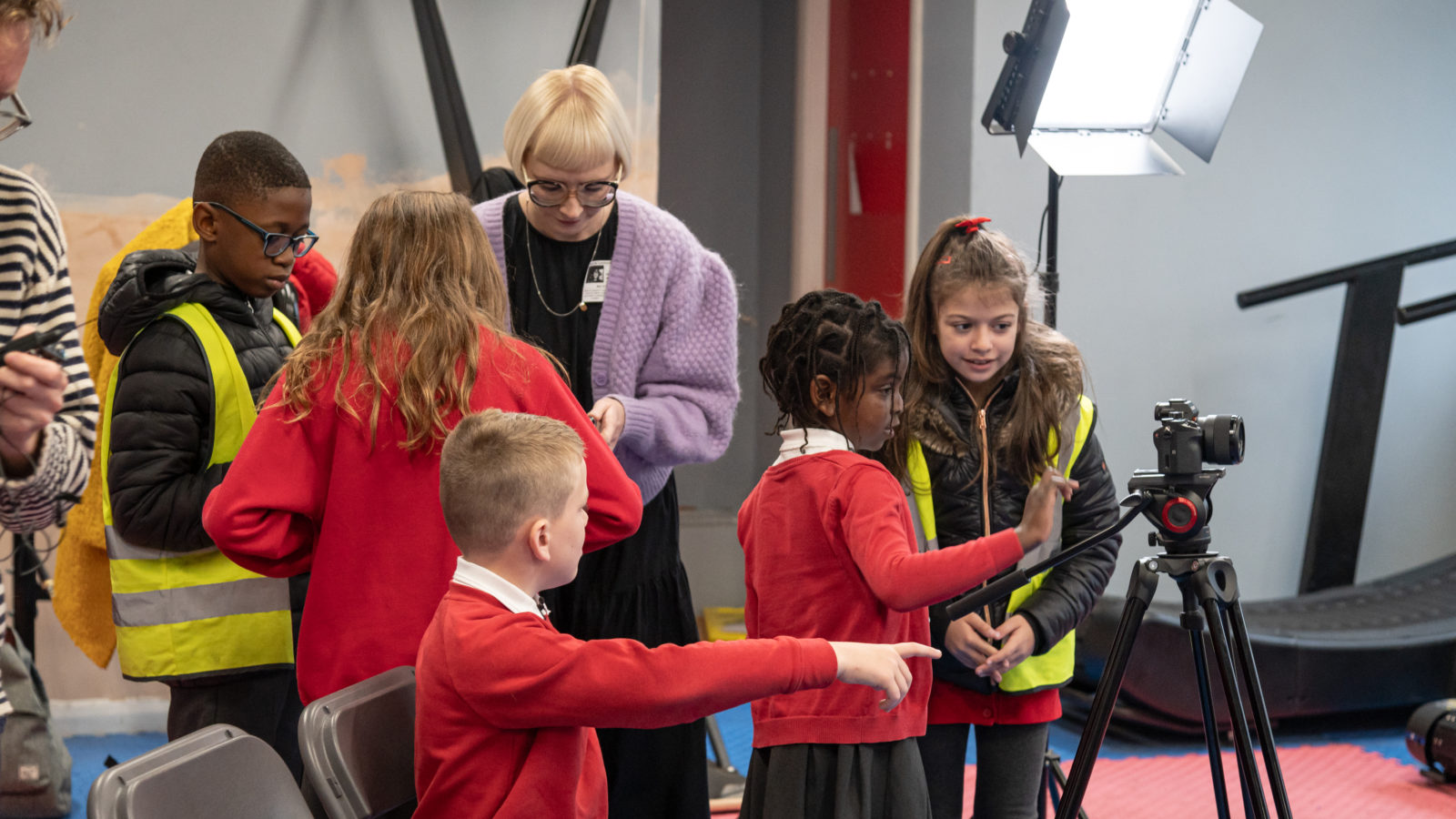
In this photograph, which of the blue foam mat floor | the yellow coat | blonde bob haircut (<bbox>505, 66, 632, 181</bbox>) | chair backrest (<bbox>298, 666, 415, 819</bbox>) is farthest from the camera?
the blue foam mat floor

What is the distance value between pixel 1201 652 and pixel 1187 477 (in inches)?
11.0

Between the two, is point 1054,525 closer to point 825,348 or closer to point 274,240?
point 825,348

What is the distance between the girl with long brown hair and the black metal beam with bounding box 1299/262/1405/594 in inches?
103

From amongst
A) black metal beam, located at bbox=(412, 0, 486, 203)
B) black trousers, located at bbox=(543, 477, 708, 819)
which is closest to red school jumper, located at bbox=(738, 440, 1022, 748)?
black trousers, located at bbox=(543, 477, 708, 819)

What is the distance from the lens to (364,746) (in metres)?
1.41

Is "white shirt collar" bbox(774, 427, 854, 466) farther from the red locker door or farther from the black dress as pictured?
the red locker door

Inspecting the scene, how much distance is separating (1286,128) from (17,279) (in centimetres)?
421

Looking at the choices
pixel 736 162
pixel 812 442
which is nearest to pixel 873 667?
pixel 812 442

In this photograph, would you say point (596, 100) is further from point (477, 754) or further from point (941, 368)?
point (477, 754)

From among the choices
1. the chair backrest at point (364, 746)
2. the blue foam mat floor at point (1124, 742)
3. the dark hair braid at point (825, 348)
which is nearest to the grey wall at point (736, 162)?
the blue foam mat floor at point (1124, 742)

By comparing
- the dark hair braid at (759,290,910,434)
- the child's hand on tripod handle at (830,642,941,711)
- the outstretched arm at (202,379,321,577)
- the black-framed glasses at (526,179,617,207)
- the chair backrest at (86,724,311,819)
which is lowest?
the chair backrest at (86,724,311,819)

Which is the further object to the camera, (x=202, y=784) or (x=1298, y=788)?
(x=1298, y=788)

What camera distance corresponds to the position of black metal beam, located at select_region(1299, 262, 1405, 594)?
13.8 feet

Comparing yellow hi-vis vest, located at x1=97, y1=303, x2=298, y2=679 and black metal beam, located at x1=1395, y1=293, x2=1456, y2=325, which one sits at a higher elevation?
black metal beam, located at x1=1395, y1=293, x2=1456, y2=325
